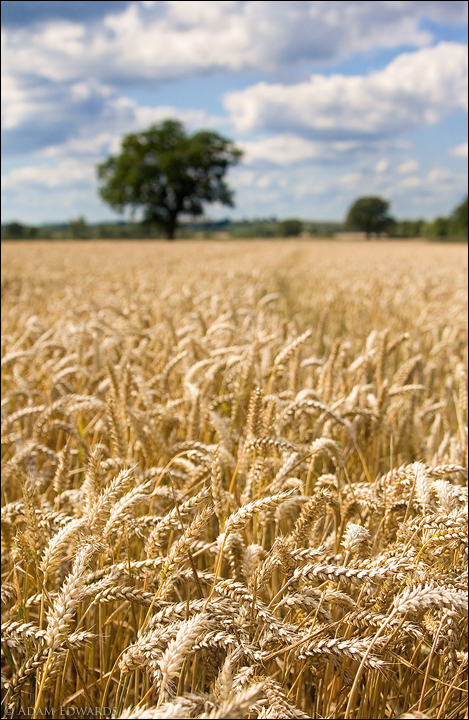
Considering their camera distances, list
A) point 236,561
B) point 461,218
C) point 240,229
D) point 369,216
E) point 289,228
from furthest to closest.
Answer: point 369,216 → point 289,228 → point 240,229 → point 461,218 → point 236,561

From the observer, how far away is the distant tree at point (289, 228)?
95.7m

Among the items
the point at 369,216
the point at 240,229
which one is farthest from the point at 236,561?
the point at 369,216

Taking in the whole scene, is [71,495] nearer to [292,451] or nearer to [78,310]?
[292,451]

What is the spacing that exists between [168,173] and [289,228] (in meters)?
40.6

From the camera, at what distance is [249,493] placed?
5.59 ft

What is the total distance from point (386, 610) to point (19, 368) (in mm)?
2689

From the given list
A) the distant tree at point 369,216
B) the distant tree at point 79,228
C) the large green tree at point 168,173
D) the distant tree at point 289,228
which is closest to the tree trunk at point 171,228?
the large green tree at point 168,173

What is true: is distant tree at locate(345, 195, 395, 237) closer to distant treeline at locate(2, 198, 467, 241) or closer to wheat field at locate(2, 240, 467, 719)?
distant treeline at locate(2, 198, 467, 241)

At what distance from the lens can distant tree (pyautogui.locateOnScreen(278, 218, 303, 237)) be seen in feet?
314

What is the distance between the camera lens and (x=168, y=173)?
58.5 m

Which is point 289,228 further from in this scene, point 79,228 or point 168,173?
point 79,228

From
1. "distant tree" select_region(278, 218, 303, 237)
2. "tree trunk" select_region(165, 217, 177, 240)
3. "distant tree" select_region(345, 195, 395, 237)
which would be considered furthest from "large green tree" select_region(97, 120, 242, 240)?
"distant tree" select_region(345, 195, 395, 237)

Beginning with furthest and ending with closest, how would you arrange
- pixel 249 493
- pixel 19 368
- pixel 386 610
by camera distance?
pixel 19 368 < pixel 249 493 < pixel 386 610

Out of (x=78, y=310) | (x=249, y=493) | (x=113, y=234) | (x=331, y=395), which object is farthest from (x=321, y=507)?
(x=113, y=234)
